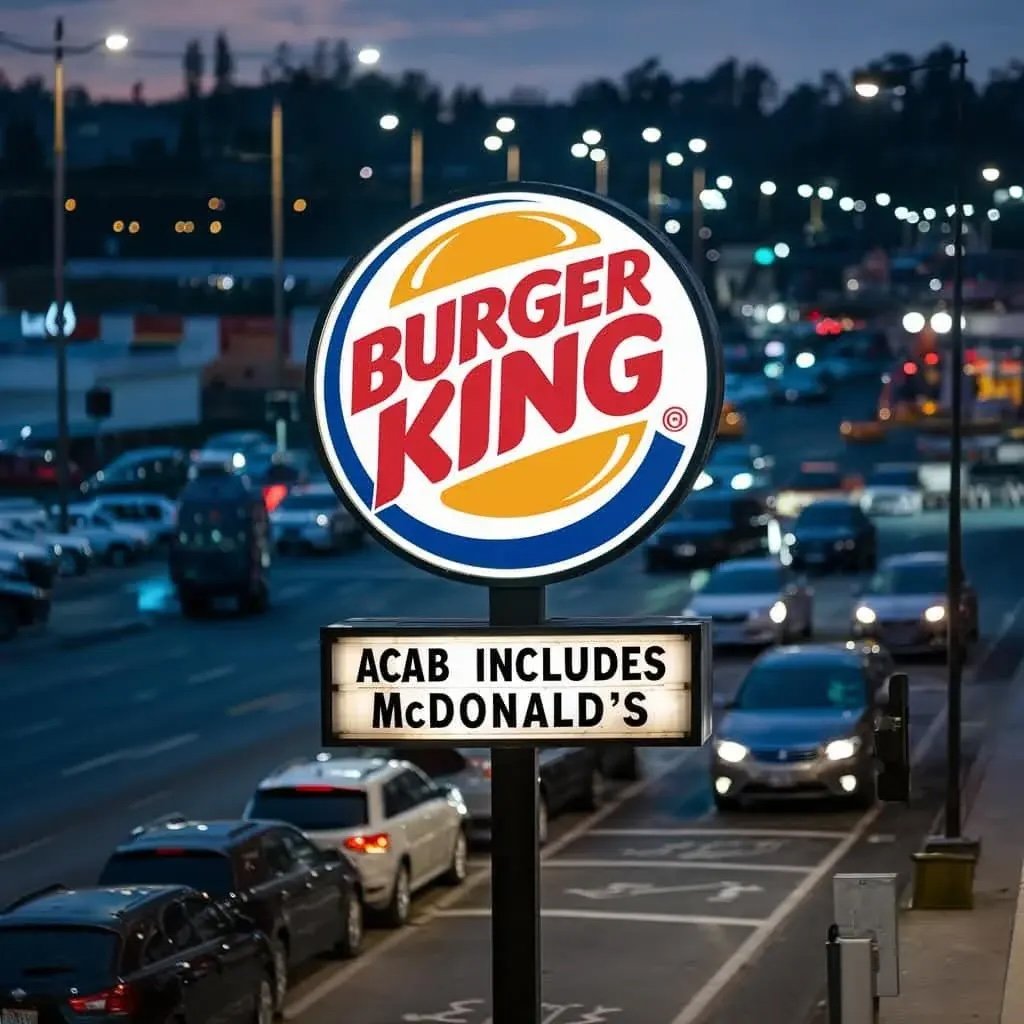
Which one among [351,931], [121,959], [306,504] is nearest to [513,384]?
[121,959]

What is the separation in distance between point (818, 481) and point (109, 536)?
2055 cm

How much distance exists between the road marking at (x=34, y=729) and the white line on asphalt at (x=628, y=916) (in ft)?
39.1

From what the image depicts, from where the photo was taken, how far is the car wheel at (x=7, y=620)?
145ft

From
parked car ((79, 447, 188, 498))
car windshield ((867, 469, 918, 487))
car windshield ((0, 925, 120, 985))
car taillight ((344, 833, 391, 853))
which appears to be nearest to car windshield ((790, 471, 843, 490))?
car windshield ((867, 469, 918, 487))

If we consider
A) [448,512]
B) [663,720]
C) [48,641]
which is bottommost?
[48,641]

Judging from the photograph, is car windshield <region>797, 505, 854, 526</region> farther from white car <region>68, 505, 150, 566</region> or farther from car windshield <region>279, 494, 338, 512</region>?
white car <region>68, 505, 150, 566</region>

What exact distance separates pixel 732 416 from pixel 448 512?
84306 millimetres

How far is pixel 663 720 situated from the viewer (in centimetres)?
926

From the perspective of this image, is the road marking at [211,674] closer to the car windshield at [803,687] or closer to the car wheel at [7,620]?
the car wheel at [7,620]

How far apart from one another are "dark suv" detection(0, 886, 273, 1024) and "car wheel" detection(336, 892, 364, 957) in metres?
3.53

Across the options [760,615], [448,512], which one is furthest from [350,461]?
[760,615]

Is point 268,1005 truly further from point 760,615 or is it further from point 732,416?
point 732,416

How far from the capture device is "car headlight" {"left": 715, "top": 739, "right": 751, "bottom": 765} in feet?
93.3

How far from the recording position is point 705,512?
57656 millimetres
